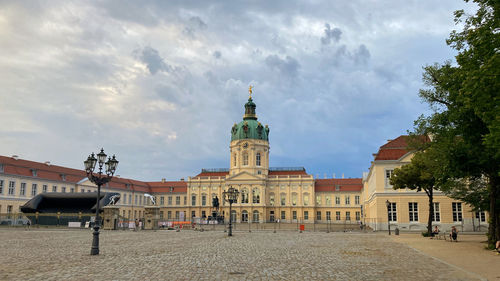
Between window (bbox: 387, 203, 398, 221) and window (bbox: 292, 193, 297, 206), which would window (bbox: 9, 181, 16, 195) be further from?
window (bbox: 292, 193, 297, 206)

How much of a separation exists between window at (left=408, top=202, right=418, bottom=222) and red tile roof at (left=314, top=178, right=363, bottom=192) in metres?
48.8

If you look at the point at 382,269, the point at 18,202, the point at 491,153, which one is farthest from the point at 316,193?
the point at 382,269

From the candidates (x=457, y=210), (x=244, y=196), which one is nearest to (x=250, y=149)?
(x=244, y=196)

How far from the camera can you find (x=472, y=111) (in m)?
22.8

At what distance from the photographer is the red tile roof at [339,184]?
325ft

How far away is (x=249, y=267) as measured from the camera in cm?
1528

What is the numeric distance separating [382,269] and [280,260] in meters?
4.46

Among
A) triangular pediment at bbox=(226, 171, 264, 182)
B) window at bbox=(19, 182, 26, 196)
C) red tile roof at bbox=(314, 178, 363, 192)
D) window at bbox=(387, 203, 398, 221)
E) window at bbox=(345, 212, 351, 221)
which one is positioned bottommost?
window at bbox=(345, 212, 351, 221)

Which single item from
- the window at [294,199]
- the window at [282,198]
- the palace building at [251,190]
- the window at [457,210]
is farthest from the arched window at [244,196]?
the window at [457,210]

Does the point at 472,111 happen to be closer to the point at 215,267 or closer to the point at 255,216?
the point at 215,267

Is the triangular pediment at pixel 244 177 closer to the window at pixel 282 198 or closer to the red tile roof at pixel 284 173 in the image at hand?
the window at pixel 282 198

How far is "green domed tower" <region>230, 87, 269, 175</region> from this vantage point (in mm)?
101000

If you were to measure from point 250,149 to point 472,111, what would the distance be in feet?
260

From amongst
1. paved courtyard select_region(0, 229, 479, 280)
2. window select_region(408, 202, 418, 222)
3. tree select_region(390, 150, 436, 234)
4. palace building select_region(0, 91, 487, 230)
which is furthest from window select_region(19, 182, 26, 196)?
window select_region(408, 202, 418, 222)
